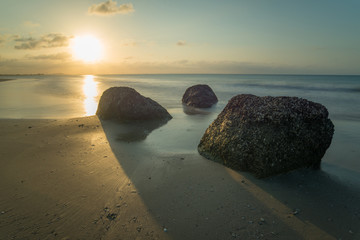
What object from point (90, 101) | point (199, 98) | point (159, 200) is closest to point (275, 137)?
point (159, 200)

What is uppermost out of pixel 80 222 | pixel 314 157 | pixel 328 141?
pixel 328 141

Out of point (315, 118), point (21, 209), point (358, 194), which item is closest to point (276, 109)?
point (315, 118)

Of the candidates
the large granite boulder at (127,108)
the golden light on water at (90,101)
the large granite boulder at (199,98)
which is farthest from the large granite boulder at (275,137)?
the large granite boulder at (199,98)

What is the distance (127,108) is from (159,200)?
6324 millimetres

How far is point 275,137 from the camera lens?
4.10 meters

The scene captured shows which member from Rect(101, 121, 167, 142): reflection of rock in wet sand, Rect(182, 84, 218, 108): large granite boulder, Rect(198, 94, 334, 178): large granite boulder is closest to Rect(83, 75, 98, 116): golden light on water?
Rect(101, 121, 167, 142): reflection of rock in wet sand

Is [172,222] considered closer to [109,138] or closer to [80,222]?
[80,222]

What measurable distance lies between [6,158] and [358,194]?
726 cm

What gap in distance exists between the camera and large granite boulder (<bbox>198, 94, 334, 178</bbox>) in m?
4.08

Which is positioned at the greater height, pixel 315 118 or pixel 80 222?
pixel 315 118

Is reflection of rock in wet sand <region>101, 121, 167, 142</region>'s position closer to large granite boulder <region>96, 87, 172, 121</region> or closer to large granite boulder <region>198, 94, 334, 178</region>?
large granite boulder <region>96, 87, 172, 121</region>

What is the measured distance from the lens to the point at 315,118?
4.36 m

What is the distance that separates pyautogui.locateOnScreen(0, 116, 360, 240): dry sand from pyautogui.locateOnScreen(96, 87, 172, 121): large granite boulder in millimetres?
4064

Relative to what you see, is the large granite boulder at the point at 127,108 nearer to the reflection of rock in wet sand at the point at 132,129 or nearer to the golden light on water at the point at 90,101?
the reflection of rock in wet sand at the point at 132,129
